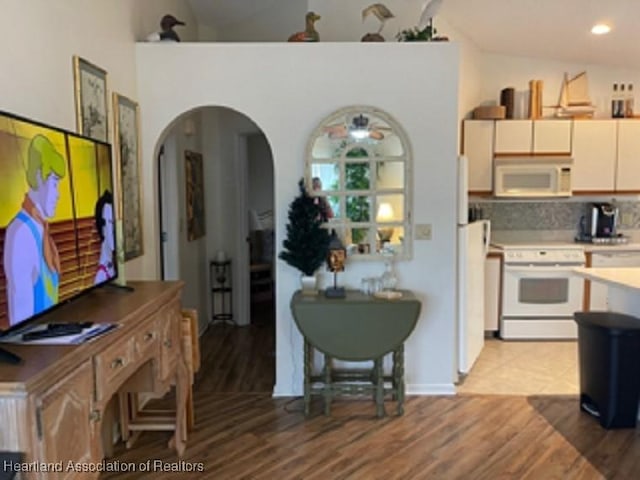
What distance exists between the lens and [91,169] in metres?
2.24

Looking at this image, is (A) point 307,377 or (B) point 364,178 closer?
(A) point 307,377

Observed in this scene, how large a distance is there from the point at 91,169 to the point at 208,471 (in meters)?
1.56

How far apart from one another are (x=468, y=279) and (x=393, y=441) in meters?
1.38

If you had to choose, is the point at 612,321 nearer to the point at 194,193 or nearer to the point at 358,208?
the point at 358,208

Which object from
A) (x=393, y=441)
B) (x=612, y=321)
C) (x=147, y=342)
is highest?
(x=147, y=342)

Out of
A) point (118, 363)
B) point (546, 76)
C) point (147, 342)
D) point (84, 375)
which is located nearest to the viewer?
point (84, 375)

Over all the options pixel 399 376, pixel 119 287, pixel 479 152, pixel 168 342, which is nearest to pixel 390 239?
pixel 399 376

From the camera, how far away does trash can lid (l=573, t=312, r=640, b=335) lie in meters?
3.04

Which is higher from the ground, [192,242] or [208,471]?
[192,242]

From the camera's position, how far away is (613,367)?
307 cm

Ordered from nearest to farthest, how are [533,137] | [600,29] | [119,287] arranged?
[119,287]
[600,29]
[533,137]

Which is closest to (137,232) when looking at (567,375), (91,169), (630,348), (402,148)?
(91,169)

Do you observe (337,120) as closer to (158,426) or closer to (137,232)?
(137,232)

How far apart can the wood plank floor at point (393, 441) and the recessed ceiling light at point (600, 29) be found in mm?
2898
